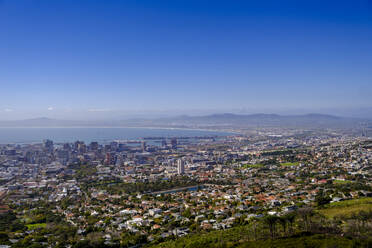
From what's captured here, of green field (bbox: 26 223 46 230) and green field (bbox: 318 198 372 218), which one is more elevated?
green field (bbox: 318 198 372 218)

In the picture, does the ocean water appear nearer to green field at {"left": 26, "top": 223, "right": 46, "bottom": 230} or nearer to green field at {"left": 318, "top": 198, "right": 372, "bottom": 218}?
green field at {"left": 26, "top": 223, "right": 46, "bottom": 230}

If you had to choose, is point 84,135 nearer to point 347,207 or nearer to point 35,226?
point 35,226

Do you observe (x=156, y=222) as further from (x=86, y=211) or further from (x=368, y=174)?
(x=368, y=174)

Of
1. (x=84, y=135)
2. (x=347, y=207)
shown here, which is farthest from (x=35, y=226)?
(x=84, y=135)

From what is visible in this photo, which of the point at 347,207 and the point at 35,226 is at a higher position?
the point at 347,207

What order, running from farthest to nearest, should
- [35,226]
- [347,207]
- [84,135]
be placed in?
[84,135] → [35,226] → [347,207]

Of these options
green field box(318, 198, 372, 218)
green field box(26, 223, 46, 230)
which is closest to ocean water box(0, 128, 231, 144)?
green field box(26, 223, 46, 230)

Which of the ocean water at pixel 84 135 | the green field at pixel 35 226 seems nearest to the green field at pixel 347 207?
the green field at pixel 35 226

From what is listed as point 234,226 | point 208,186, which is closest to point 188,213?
point 234,226
